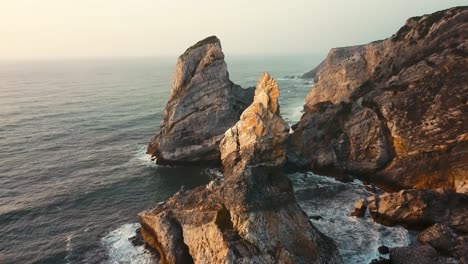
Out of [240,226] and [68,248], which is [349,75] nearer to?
A: [240,226]

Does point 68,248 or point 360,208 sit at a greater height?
point 360,208

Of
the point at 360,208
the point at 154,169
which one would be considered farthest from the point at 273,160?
the point at 154,169

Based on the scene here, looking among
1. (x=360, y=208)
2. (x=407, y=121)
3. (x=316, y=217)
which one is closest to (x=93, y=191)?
(x=316, y=217)

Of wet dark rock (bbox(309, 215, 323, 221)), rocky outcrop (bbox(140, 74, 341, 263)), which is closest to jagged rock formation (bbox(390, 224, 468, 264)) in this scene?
rocky outcrop (bbox(140, 74, 341, 263))

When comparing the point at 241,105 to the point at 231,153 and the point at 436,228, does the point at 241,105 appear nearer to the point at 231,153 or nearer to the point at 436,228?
the point at 231,153

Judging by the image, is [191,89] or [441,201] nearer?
[441,201]
